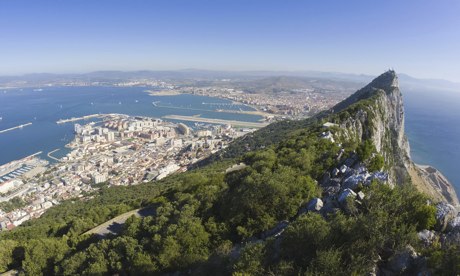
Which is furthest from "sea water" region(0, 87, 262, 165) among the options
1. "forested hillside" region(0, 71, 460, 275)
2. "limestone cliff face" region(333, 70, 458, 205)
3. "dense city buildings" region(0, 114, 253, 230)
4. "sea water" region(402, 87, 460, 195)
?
"forested hillside" region(0, 71, 460, 275)

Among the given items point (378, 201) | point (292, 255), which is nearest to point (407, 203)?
point (378, 201)

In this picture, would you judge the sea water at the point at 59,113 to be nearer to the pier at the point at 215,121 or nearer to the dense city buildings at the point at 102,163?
the pier at the point at 215,121

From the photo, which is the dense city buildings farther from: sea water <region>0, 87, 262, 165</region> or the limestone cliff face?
the limestone cliff face

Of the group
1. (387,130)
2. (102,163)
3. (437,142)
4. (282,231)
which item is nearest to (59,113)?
(102,163)

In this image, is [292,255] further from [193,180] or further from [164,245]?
[193,180]

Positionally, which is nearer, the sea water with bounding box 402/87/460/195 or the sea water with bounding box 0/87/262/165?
the sea water with bounding box 402/87/460/195

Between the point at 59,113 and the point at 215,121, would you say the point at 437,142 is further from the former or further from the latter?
the point at 59,113

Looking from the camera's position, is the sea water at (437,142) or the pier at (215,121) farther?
the pier at (215,121)

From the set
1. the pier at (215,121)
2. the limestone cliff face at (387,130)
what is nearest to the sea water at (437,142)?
the limestone cliff face at (387,130)
